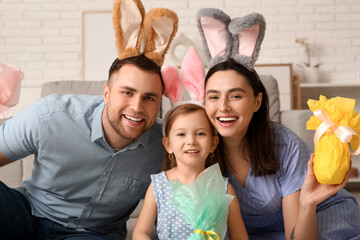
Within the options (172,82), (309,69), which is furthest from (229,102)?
(309,69)

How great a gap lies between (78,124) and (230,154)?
25.8 inches

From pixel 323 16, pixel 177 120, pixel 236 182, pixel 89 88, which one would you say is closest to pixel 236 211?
pixel 236 182

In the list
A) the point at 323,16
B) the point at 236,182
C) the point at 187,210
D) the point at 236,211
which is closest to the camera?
the point at 187,210

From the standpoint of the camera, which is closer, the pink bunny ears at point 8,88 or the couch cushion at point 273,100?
the pink bunny ears at point 8,88

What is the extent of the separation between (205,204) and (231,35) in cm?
73

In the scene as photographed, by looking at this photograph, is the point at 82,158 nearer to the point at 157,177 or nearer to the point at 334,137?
the point at 157,177

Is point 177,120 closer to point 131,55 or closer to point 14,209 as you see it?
point 131,55

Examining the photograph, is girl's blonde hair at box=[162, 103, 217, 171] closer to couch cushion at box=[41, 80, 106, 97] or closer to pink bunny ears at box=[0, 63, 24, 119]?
pink bunny ears at box=[0, 63, 24, 119]

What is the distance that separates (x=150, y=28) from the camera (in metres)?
1.68

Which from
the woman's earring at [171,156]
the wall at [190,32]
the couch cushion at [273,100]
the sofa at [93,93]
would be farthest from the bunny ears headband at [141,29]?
the wall at [190,32]

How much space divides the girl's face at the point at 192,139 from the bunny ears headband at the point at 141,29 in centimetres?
29

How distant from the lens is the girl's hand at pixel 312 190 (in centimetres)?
136

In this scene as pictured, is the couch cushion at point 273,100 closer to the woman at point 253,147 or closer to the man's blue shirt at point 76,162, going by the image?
the woman at point 253,147

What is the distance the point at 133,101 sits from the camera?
1.63m
